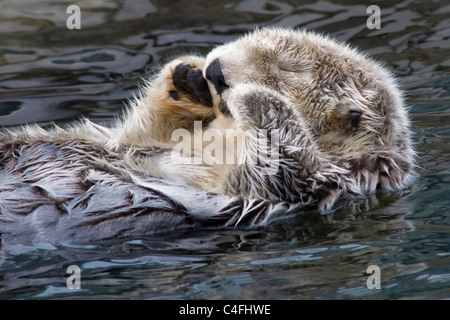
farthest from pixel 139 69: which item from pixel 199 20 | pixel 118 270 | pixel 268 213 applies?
pixel 118 270

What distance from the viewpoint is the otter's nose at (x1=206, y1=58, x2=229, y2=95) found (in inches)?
169

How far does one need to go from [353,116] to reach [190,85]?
3.25ft

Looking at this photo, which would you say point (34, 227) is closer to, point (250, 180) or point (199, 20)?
point (250, 180)

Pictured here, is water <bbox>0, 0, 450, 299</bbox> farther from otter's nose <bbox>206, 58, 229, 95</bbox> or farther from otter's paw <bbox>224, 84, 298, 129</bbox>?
otter's nose <bbox>206, 58, 229, 95</bbox>

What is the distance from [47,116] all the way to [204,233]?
2753 mm

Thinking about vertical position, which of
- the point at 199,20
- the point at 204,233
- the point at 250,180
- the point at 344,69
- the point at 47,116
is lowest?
the point at 204,233

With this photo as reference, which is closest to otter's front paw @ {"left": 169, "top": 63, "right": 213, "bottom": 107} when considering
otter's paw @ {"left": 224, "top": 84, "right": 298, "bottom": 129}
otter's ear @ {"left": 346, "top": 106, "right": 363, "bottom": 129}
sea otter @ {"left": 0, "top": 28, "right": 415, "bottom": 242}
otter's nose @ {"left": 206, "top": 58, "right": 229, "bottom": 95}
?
sea otter @ {"left": 0, "top": 28, "right": 415, "bottom": 242}

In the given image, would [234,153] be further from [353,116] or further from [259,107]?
[353,116]

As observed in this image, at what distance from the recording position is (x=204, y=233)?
4078mm

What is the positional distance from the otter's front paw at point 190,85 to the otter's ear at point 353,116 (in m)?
0.83

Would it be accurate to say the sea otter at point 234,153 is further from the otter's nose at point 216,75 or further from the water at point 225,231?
the water at point 225,231

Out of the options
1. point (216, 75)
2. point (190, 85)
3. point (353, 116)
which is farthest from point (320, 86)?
point (190, 85)

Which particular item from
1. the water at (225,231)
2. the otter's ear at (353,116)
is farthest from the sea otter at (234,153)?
the water at (225,231)

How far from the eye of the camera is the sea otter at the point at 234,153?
4.05 metres
